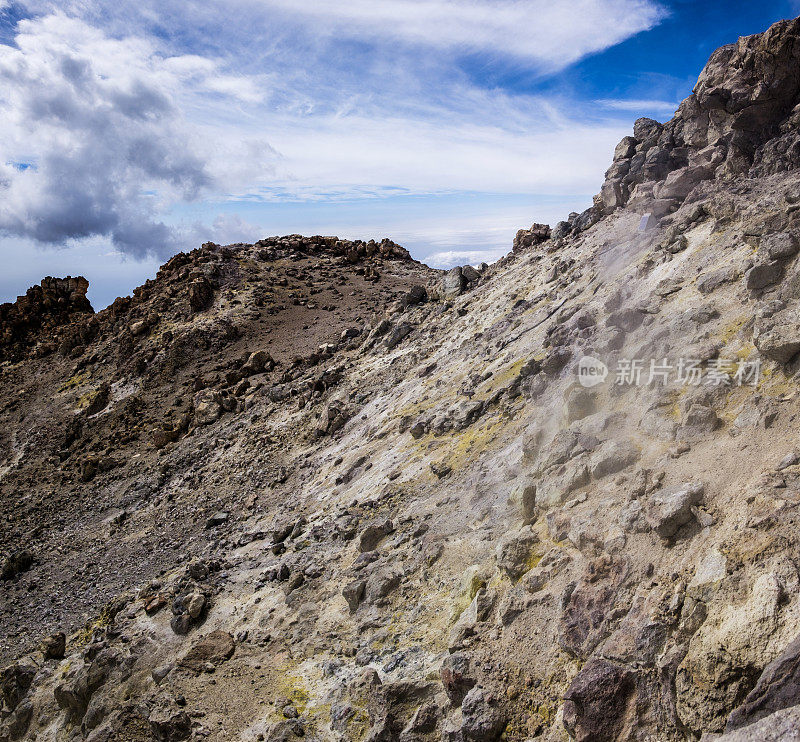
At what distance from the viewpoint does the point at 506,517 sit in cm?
1317

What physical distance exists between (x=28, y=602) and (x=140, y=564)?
19.1 feet

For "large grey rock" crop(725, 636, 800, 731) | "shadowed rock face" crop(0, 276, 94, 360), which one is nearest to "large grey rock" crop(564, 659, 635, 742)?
"large grey rock" crop(725, 636, 800, 731)

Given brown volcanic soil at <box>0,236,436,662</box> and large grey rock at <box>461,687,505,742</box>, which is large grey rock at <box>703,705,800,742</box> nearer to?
large grey rock at <box>461,687,505,742</box>

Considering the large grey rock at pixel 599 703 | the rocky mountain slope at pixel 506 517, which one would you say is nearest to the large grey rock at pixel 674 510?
the rocky mountain slope at pixel 506 517

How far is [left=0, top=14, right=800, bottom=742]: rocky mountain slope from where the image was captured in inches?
314

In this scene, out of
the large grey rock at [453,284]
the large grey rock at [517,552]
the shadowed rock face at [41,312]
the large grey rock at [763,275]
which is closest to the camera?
the large grey rock at [517,552]

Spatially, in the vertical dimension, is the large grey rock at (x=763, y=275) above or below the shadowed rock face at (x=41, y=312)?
below

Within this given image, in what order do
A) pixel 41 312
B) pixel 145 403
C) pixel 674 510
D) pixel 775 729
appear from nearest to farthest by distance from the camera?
pixel 775 729 < pixel 674 510 < pixel 145 403 < pixel 41 312

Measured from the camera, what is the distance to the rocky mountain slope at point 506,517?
26.1 ft

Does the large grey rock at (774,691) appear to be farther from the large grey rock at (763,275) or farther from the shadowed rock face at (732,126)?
the shadowed rock face at (732,126)

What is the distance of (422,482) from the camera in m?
17.3

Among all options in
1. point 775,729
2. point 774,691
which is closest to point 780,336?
point 774,691

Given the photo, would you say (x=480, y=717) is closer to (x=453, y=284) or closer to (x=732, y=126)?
(x=732, y=126)

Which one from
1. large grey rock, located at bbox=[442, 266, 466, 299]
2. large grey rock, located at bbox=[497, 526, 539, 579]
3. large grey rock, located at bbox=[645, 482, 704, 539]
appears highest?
large grey rock, located at bbox=[442, 266, 466, 299]
